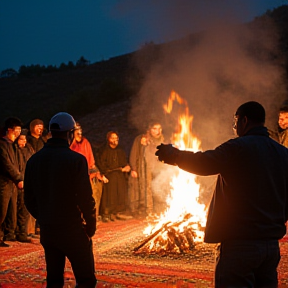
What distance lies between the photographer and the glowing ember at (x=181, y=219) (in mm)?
7660

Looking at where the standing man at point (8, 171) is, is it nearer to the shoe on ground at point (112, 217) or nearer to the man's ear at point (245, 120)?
the shoe on ground at point (112, 217)

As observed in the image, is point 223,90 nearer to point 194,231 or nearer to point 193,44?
point 193,44

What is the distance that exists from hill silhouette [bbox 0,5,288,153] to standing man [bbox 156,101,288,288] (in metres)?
14.0

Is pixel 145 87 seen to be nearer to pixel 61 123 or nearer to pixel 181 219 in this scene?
pixel 181 219

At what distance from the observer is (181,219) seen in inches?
326

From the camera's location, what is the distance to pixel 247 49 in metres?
26.2

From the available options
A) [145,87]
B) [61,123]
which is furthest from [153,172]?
[145,87]

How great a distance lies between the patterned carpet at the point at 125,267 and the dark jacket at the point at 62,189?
205cm

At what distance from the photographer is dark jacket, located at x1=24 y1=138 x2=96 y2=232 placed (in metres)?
3.98

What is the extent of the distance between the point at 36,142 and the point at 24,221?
168 cm

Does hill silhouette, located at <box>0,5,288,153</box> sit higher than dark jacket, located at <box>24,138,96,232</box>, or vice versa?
hill silhouette, located at <box>0,5,288,153</box>

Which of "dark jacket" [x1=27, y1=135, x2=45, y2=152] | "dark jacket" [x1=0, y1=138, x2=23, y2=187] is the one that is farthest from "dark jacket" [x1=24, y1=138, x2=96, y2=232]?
"dark jacket" [x1=27, y1=135, x2=45, y2=152]

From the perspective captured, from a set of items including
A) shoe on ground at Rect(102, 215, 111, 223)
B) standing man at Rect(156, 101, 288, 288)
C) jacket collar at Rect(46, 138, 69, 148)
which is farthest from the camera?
shoe on ground at Rect(102, 215, 111, 223)

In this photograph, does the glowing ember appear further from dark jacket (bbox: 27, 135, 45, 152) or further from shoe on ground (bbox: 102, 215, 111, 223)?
dark jacket (bbox: 27, 135, 45, 152)
